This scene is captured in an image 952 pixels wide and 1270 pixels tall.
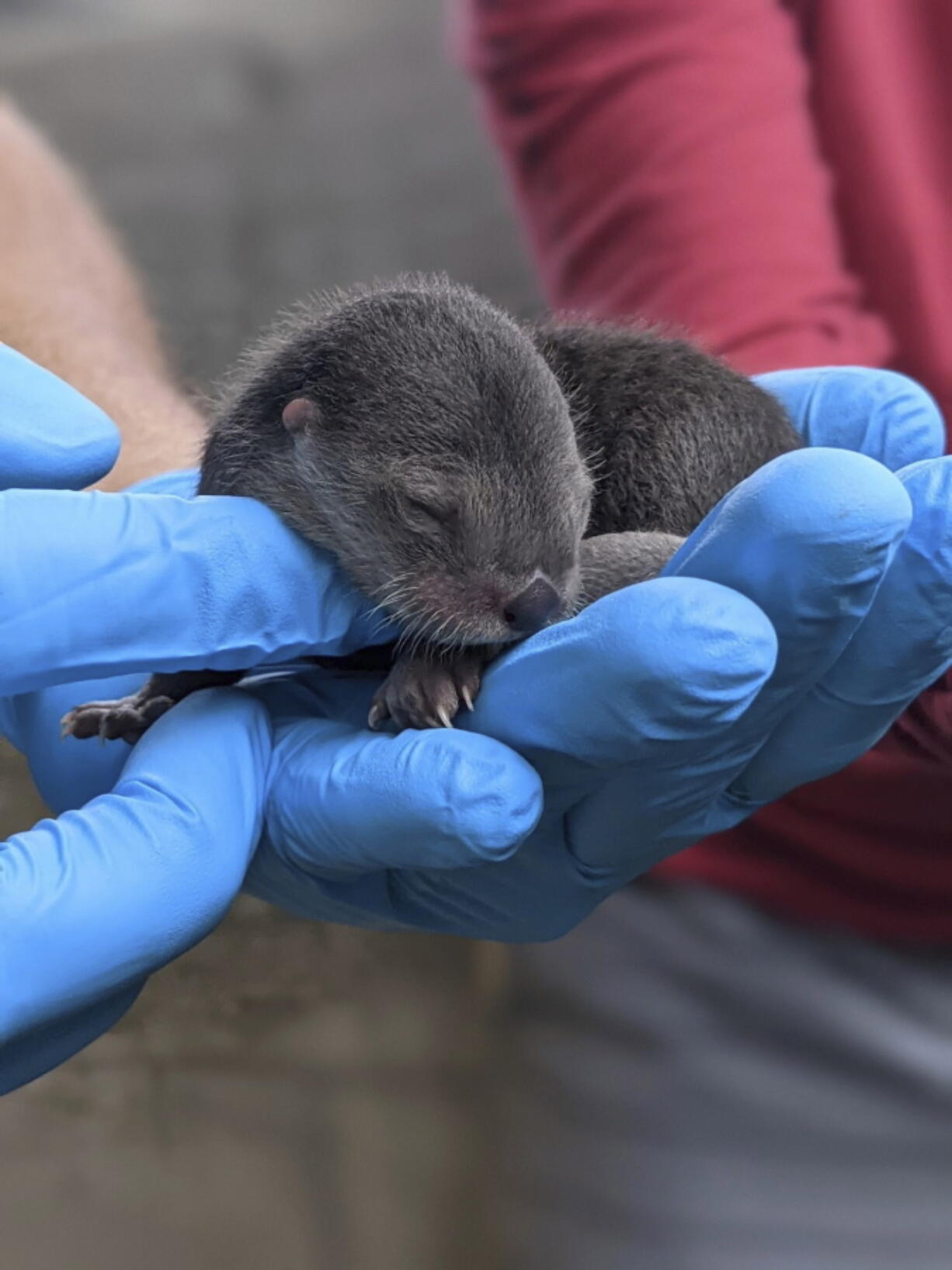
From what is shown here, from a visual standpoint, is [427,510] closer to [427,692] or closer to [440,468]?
[440,468]

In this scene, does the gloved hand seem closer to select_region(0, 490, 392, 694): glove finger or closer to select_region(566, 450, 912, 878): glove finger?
select_region(566, 450, 912, 878): glove finger

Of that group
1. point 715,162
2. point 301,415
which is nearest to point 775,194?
point 715,162

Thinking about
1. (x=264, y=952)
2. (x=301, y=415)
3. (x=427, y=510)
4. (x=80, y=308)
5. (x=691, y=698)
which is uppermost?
(x=80, y=308)

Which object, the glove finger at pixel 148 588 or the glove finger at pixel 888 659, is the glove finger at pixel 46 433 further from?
the glove finger at pixel 888 659

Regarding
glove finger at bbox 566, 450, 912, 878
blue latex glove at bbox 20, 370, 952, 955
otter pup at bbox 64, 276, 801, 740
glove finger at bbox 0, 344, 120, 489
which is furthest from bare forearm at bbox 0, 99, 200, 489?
glove finger at bbox 566, 450, 912, 878

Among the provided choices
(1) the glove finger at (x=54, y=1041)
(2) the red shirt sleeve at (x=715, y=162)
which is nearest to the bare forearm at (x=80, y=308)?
(2) the red shirt sleeve at (x=715, y=162)

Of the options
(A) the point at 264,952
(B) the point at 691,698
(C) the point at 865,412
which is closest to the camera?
(B) the point at 691,698
